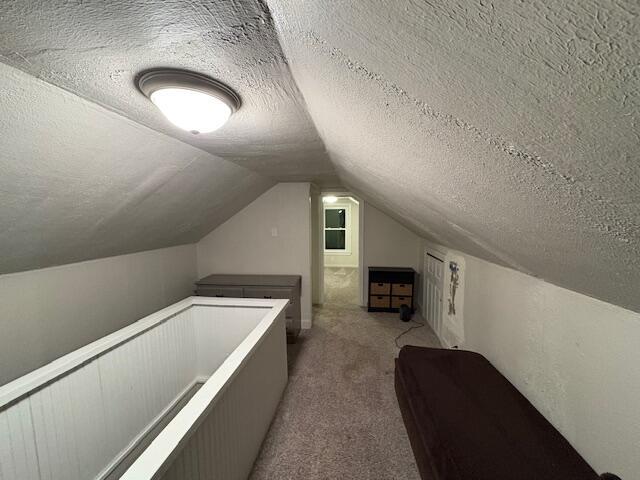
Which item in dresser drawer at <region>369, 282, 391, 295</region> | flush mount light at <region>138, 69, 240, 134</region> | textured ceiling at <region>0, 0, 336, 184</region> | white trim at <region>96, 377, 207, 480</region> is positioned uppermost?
textured ceiling at <region>0, 0, 336, 184</region>

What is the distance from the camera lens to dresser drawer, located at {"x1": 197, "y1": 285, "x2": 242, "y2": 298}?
290cm

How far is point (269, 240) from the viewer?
3354 millimetres

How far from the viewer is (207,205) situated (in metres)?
2.47

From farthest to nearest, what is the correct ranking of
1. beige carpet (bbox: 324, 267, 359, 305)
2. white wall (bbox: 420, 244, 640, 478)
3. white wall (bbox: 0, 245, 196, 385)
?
beige carpet (bbox: 324, 267, 359, 305)
white wall (bbox: 0, 245, 196, 385)
white wall (bbox: 420, 244, 640, 478)

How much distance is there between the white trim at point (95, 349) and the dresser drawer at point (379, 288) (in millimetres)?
1899

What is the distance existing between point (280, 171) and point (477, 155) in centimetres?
211

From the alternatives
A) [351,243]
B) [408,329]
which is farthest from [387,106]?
[351,243]

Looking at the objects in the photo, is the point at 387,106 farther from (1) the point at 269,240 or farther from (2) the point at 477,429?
(1) the point at 269,240

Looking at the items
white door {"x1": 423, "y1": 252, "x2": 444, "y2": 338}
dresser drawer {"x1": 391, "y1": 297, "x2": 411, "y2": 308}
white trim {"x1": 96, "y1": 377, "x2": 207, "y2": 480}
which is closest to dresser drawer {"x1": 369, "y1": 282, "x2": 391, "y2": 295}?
dresser drawer {"x1": 391, "y1": 297, "x2": 411, "y2": 308}

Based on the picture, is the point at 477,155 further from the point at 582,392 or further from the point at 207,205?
the point at 207,205

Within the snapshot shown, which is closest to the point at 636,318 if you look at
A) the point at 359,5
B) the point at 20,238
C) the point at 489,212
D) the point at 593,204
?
the point at 489,212

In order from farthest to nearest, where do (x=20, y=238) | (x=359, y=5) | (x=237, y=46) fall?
(x=20, y=238), (x=237, y=46), (x=359, y=5)

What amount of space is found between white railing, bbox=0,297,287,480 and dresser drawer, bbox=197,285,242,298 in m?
0.73

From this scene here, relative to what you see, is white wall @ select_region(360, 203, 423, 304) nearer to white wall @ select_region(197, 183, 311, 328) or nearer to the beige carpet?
the beige carpet
